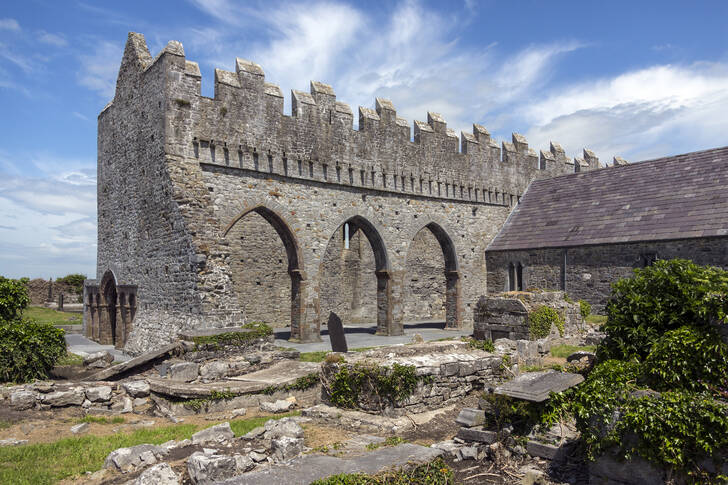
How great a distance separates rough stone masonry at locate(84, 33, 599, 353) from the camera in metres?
15.2

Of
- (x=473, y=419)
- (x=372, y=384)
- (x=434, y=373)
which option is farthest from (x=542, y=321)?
(x=473, y=419)

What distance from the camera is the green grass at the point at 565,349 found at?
488 inches

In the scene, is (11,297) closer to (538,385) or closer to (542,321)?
(538,385)

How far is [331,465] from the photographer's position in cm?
526

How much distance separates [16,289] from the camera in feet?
40.8

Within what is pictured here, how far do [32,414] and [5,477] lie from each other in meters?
3.39

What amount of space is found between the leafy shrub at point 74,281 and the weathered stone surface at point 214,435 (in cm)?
3170

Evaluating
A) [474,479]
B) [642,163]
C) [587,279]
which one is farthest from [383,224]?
[474,479]

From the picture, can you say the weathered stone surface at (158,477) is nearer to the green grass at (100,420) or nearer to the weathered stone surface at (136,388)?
the green grass at (100,420)

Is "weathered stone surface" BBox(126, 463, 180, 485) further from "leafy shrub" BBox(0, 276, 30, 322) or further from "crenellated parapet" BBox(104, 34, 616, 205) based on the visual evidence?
"crenellated parapet" BBox(104, 34, 616, 205)

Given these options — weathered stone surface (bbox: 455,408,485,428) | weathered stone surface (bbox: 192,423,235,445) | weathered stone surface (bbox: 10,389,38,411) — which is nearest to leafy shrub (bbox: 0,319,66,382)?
weathered stone surface (bbox: 10,389,38,411)

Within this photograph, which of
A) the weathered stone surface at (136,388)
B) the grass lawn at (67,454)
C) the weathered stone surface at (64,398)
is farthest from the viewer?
the weathered stone surface at (136,388)

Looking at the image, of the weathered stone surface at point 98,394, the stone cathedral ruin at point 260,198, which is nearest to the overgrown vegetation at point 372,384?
the weathered stone surface at point 98,394

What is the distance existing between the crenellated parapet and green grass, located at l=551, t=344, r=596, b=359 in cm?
896
